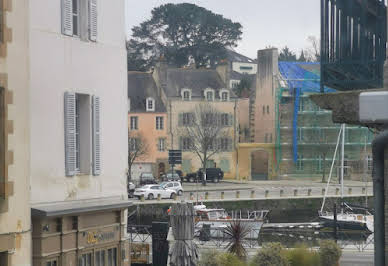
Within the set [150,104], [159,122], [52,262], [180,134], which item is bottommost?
[52,262]

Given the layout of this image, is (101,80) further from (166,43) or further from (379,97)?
(166,43)

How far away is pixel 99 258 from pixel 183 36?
90.4m

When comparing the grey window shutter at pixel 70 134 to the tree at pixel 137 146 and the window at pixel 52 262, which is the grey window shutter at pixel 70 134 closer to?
the window at pixel 52 262

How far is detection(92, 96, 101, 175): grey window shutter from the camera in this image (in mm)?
13570

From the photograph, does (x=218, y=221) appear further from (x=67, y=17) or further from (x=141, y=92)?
(x=67, y=17)

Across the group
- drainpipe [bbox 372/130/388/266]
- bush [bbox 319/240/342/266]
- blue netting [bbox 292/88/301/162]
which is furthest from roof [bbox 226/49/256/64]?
drainpipe [bbox 372/130/388/266]

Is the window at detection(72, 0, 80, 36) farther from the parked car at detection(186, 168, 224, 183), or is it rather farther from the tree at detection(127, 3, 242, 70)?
the tree at detection(127, 3, 242, 70)

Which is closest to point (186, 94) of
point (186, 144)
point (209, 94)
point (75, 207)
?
point (209, 94)

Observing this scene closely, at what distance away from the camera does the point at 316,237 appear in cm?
5059

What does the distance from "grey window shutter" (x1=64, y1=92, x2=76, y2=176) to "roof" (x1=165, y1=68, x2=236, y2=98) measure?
66.4 metres

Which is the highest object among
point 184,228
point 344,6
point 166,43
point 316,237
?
point 166,43

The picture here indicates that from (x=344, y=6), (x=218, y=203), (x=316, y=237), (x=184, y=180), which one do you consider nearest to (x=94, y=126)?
(x=344, y=6)

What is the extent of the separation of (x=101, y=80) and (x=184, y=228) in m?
5.90

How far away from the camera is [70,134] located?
1290 cm
